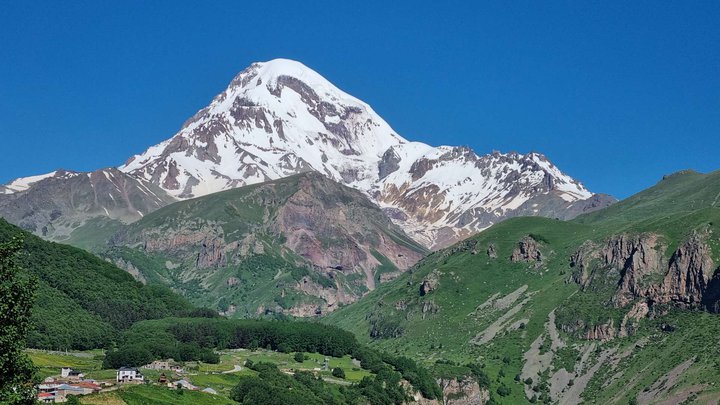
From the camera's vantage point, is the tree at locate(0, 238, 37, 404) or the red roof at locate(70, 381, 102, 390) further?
the red roof at locate(70, 381, 102, 390)

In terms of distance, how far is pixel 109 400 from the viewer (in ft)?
602

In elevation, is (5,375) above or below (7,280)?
below

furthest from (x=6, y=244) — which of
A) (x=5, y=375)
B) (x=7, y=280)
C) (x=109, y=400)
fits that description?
(x=109, y=400)

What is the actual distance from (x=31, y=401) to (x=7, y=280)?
8.80 metres

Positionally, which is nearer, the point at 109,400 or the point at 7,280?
the point at 7,280

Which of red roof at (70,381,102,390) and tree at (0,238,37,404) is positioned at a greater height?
red roof at (70,381,102,390)

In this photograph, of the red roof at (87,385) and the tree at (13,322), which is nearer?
the tree at (13,322)

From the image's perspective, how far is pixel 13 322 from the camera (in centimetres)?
6969

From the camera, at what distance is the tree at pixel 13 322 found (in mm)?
68938

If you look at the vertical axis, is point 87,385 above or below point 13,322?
above

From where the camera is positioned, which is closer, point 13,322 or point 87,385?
point 13,322

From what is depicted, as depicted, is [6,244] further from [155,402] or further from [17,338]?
[155,402]

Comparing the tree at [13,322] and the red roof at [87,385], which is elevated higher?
the red roof at [87,385]

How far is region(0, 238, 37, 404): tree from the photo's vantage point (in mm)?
68938
